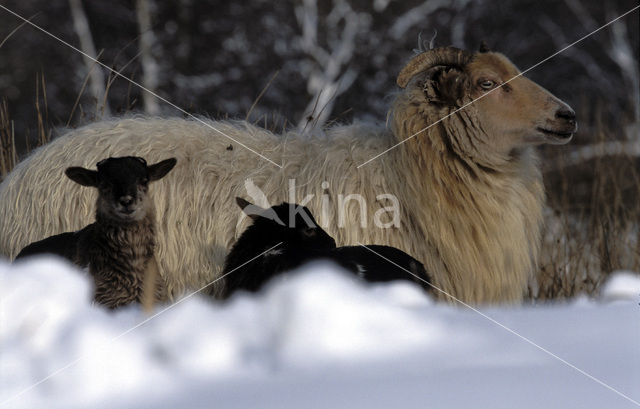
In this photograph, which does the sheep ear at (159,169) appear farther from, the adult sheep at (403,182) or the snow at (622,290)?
the snow at (622,290)

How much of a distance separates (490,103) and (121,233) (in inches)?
71.9

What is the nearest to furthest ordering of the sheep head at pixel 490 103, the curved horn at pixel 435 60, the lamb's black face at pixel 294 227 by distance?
1. the lamb's black face at pixel 294 227
2. the curved horn at pixel 435 60
3. the sheep head at pixel 490 103

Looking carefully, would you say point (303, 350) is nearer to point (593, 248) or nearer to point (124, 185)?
point (124, 185)

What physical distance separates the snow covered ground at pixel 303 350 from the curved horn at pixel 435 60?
5.14 feet

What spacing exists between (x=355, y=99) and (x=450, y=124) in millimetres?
11414

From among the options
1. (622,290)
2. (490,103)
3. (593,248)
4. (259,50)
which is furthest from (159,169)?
(259,50)

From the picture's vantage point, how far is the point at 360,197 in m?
4.08

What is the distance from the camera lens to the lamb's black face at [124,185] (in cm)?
286

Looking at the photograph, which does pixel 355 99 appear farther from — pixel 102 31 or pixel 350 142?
pixel 350 142

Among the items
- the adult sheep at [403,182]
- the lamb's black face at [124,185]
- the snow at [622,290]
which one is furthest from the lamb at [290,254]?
the adult sheep at [403,182]

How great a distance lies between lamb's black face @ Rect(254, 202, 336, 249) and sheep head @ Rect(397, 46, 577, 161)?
108cm

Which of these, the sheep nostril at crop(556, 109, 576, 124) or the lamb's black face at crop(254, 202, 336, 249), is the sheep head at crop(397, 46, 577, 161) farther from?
the lamb's black face at crop(254, 202, 336, 249)

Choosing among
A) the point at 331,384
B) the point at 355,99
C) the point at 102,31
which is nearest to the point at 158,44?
the point at 102,31

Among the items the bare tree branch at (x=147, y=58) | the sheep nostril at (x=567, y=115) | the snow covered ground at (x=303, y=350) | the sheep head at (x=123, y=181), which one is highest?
the bare tree branch at (x=147, y=58)
